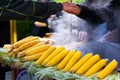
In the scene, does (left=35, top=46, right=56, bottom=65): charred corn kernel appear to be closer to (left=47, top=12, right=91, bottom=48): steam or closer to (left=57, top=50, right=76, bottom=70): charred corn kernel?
(left=57, top=50, right=76, bottom=70): charred corn kernel

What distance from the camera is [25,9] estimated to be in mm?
3176

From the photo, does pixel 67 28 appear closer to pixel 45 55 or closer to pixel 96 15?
pixel 96 15

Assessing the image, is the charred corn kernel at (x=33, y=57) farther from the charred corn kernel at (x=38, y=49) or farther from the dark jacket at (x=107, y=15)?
the dark jacket at (x=107, y=15)

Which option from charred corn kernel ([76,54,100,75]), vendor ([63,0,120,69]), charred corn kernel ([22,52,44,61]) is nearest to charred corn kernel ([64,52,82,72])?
charred corn kernel ([76,54,100,75])

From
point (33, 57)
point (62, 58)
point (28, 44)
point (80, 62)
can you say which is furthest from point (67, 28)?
point (80, 62)

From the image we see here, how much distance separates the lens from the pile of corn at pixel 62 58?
2.68 metres

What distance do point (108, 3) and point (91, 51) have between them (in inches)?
45.9

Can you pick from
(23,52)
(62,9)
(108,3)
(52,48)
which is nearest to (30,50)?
(23,52)

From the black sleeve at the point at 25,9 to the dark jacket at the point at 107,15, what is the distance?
709 mm

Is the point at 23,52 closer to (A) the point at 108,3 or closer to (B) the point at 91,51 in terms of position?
(B) the point at 91,51

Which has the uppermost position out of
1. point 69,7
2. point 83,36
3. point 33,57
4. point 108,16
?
point 69,7

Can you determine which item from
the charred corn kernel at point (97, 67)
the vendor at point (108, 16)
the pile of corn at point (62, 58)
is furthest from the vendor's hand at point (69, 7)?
the charred corn kernel at point (97, 67)

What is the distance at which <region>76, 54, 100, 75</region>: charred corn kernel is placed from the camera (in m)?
2.69

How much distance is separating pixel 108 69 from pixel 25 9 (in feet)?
3.49
